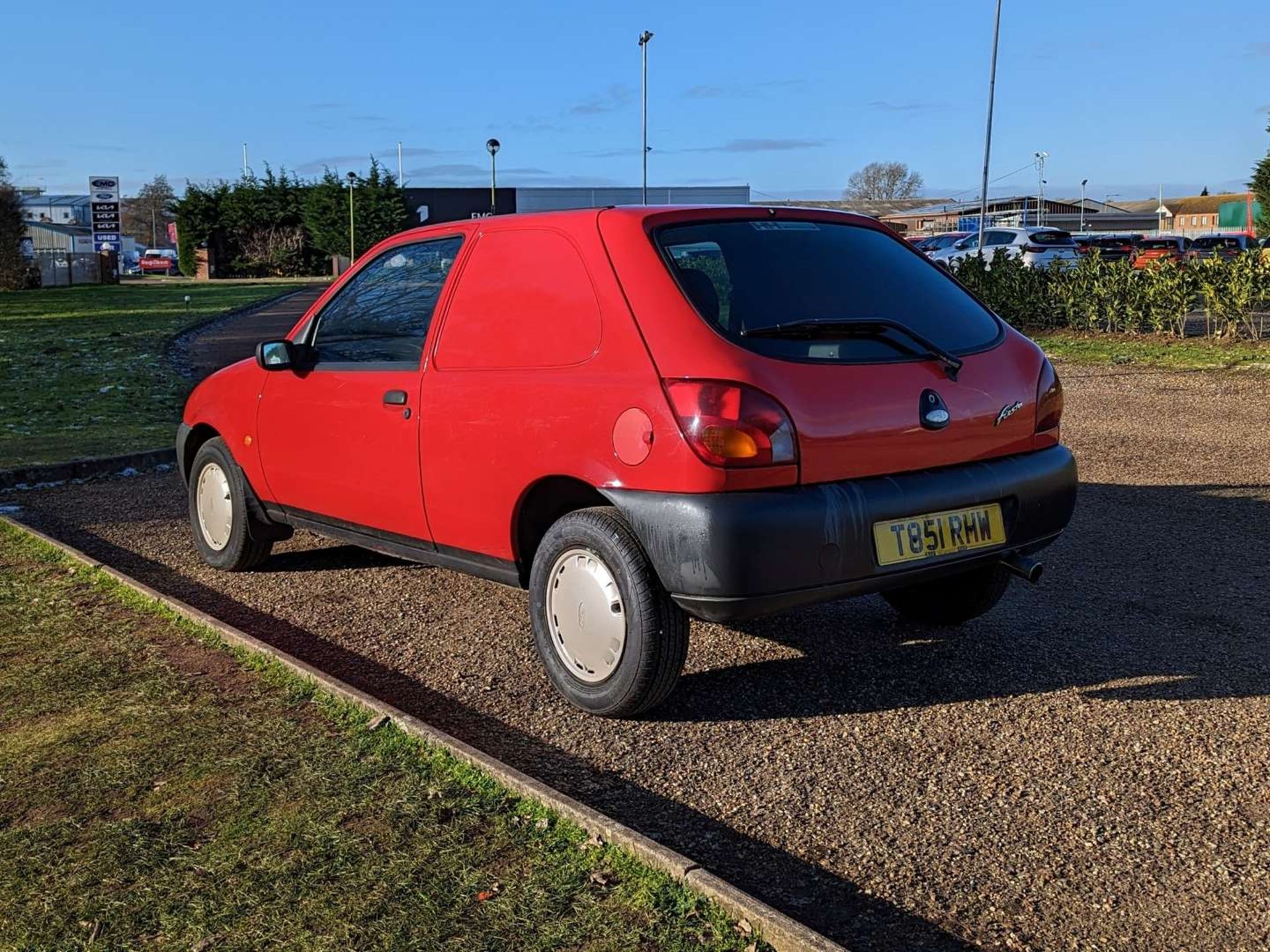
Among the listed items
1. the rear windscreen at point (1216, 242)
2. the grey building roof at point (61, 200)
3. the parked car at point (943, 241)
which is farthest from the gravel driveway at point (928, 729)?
the grey building roof at point (61, 200)

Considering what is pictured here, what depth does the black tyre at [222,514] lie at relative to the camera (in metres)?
6.24

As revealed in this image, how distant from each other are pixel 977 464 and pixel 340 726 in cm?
232

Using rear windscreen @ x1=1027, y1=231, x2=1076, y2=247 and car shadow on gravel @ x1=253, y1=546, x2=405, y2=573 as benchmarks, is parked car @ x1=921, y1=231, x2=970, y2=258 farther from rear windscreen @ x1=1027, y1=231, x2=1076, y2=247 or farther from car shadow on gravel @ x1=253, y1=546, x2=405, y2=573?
car shadow on gravel @ x1=253, y1=546, x2=405, y2=573

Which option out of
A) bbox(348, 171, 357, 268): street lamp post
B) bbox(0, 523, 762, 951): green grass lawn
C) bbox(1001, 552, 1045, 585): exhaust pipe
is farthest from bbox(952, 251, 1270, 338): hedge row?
bbox(348, 171, 357, 268): street lamp post

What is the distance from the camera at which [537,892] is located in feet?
9.90

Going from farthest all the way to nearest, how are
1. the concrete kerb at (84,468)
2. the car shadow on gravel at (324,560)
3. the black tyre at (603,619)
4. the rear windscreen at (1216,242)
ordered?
the rear windscreen at (1216,242) < the concrete kerb at (84,468) < the car shadow on gravel at (324,560) < the black tyre at (603,619)

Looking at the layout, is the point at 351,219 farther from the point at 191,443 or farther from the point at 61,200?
the point at 61,200

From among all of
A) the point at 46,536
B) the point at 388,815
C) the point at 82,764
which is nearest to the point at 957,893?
the point at 388,815

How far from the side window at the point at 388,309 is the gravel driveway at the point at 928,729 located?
1.19 metres

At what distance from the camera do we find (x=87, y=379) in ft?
52.6

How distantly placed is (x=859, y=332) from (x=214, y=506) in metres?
3.69

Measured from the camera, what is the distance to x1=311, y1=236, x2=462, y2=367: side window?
510cm

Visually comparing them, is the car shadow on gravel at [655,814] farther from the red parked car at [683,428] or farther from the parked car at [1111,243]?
the parked car at [1111,243]

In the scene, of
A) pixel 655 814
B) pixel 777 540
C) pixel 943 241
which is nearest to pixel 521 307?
pixel 777 540
